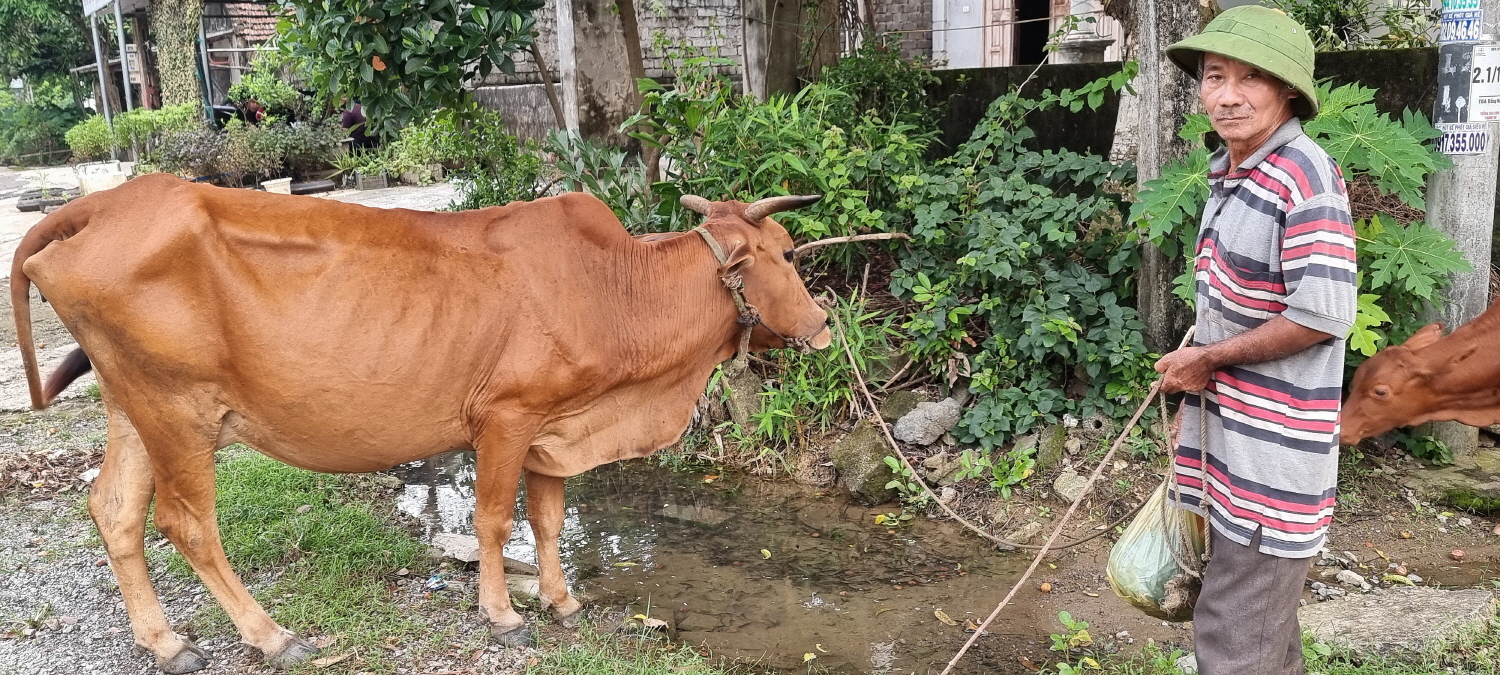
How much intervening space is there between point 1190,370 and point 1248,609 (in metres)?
0.57

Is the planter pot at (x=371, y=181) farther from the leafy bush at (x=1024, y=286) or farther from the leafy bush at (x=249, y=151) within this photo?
the leafy bush at (x=1024, y=286)

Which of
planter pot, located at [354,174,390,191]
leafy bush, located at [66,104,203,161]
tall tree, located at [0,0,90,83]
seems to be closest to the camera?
planter pot, located at [354,174,390,191]

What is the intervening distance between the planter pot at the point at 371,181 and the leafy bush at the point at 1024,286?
10919mm

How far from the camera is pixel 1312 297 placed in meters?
2.29

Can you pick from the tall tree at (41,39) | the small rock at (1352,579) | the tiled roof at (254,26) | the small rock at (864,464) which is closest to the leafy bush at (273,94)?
the tiled roof at (254,26)

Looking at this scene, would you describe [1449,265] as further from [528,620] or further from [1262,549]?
[528,620]

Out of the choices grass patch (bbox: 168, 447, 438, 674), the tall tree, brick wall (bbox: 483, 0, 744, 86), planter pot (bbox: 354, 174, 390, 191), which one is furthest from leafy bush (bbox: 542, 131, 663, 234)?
the tall tree

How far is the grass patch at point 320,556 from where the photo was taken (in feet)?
12.8

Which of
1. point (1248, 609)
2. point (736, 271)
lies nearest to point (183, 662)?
point (736, 271)

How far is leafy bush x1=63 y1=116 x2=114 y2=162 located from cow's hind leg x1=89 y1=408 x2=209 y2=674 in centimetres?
1731

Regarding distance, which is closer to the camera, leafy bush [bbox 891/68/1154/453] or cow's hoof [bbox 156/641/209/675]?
cow's hoof [bbox 156/641/209/675]

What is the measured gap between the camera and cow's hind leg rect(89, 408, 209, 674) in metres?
3.64

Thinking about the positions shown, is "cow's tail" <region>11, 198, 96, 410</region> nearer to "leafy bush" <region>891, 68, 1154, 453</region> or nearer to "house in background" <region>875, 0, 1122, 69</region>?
"leafy bush" <region>891, 68, 1154, 453</region>

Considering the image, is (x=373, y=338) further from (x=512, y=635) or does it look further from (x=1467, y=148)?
(x=1467, y=148)
